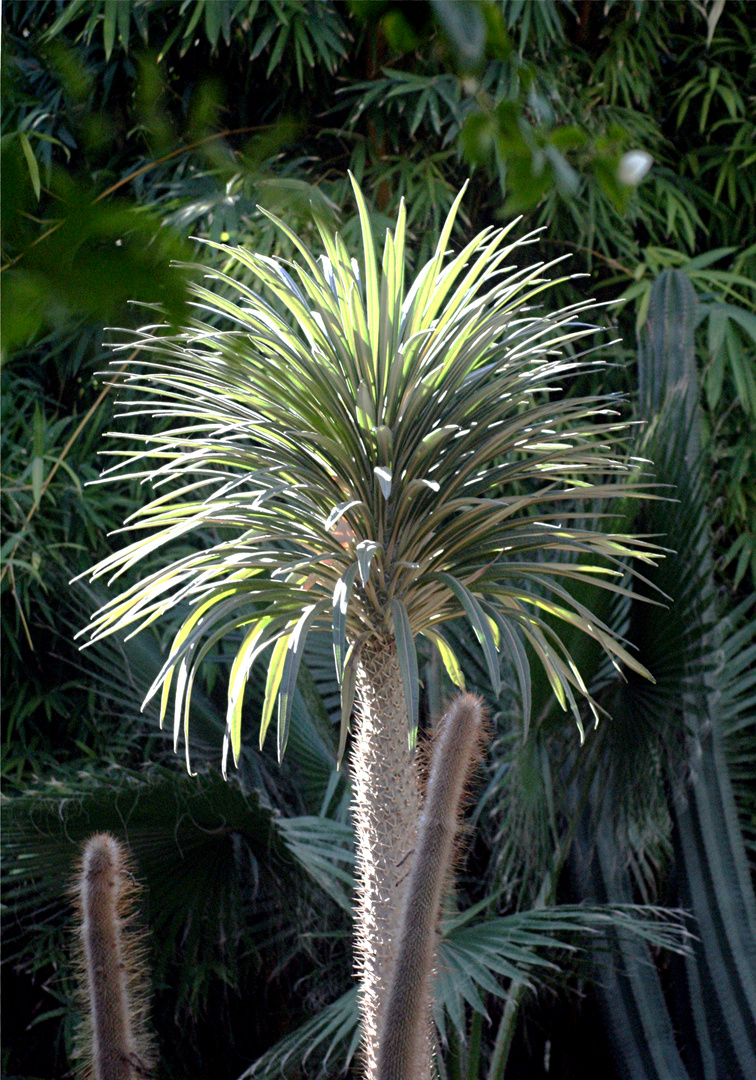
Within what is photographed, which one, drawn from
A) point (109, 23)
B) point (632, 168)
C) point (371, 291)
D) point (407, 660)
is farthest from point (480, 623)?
point (109, 23)

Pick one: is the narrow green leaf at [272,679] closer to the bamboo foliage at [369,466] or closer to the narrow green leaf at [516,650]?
the bamboo foliage at [369,466]

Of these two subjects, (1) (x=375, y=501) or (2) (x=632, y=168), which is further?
(1) (x=375, y=501)

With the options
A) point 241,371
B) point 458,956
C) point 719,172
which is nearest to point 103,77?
point 719,172

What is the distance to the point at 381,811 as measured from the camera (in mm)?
1334

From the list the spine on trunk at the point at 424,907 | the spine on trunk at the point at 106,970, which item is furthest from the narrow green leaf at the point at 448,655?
the spine on trunk at the point at 106,970

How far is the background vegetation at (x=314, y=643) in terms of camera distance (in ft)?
6.72

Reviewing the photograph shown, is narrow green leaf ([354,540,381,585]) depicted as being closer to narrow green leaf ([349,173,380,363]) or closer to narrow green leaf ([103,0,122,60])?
narrow green leaf ([349,173,380,363])

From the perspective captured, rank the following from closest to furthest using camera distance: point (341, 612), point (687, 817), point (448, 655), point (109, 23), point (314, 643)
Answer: point (341, 612)
point (448, 655)
point (687, 817)
point (314, 643)
point (109, 23)

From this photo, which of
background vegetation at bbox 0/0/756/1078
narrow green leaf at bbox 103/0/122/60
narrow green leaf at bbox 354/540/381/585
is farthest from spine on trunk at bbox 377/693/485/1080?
narrow green leaf at bbox 103/0/122/60

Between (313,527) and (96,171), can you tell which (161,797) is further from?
(96,171)

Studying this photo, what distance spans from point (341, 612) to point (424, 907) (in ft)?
1.12

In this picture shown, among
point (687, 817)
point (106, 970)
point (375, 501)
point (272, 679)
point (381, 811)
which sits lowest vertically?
point (106, 970)

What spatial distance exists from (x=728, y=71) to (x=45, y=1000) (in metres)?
3.85

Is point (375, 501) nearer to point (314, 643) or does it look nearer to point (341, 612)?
point (341, 612)
